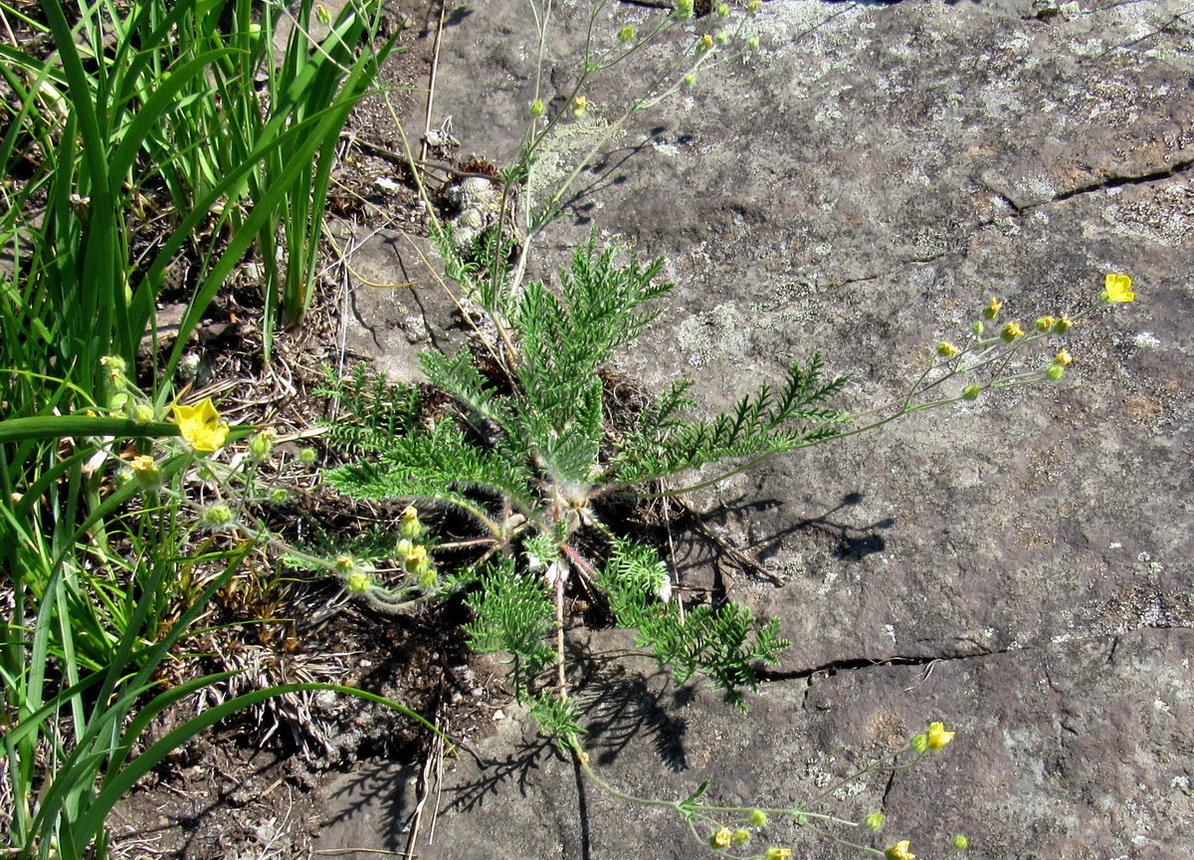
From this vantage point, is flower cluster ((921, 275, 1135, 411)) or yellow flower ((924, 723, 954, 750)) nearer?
yellow flower ((924, 723, 954, 750))

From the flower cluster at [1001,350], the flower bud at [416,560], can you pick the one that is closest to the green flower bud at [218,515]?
the flower bud at [416,560]

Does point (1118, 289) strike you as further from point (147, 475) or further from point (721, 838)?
point (147, 475)

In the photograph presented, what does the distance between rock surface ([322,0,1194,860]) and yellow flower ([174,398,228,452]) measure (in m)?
0.84

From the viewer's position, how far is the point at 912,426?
2346 millimetres

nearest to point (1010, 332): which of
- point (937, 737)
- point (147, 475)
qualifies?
point (937, 737)

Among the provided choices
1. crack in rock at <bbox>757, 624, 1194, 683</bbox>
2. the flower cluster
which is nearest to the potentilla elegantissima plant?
crack in rock at <bbox>757, 624, 1194, 683</bbox>

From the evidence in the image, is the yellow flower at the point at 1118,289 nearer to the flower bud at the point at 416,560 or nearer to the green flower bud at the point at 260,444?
the flower bud at the point at 416,560

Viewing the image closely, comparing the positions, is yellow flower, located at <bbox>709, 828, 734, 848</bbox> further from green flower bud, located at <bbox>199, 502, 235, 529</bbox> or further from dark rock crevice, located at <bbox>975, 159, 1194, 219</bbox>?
dark rock crevice, located at <bbox>975, 159, 1194, 219</bbox>

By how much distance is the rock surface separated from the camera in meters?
1.89

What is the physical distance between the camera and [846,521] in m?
2.23

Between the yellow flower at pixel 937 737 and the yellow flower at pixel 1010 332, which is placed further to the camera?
the yellow flower at pixel 1010 332

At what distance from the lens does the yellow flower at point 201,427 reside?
58.9 inches

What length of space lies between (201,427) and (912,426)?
1.60 m

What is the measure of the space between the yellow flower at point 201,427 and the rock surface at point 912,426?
0.84m
